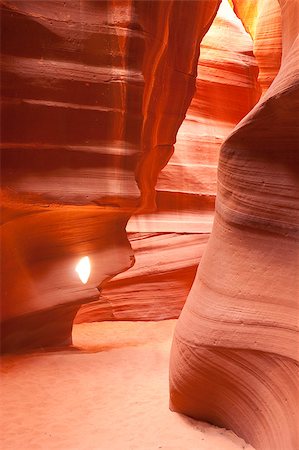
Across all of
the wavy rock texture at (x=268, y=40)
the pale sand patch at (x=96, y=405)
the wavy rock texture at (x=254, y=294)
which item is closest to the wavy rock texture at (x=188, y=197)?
the wavy rock texture at (x=268, y=40)

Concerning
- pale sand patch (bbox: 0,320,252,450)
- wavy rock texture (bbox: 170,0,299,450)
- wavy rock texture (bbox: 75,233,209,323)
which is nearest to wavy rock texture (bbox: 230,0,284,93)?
wavy rock texture (bbox: 75,233,209,323)

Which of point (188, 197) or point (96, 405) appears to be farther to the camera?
point (188, 197)

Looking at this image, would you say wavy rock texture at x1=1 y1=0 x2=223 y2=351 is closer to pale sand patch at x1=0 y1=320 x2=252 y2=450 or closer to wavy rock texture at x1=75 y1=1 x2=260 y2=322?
pale sand patch at x1=0 y1=320 x2=252 y2=450

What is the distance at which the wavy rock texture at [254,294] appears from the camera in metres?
2.85

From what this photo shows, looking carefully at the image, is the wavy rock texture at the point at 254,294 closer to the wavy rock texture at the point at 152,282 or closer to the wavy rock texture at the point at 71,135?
the wavy rock texture at the point at 71,135

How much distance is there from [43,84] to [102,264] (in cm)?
202

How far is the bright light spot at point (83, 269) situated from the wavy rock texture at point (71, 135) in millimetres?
55

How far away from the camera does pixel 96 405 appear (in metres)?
3.73

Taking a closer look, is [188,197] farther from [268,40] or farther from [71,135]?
[71,135]

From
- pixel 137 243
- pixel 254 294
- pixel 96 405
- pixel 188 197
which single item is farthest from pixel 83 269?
pixel 188 197

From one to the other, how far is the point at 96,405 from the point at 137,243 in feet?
13.6

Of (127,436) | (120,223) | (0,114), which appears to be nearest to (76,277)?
(120,223)

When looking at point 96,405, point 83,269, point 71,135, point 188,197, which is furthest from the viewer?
point 188,197

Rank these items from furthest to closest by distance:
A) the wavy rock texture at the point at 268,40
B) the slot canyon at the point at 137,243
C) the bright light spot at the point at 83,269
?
the wavy rock texture at the point at 268,40 → the bright light spot at the point at 83,269 → the slot canyon at the point at 137,243
